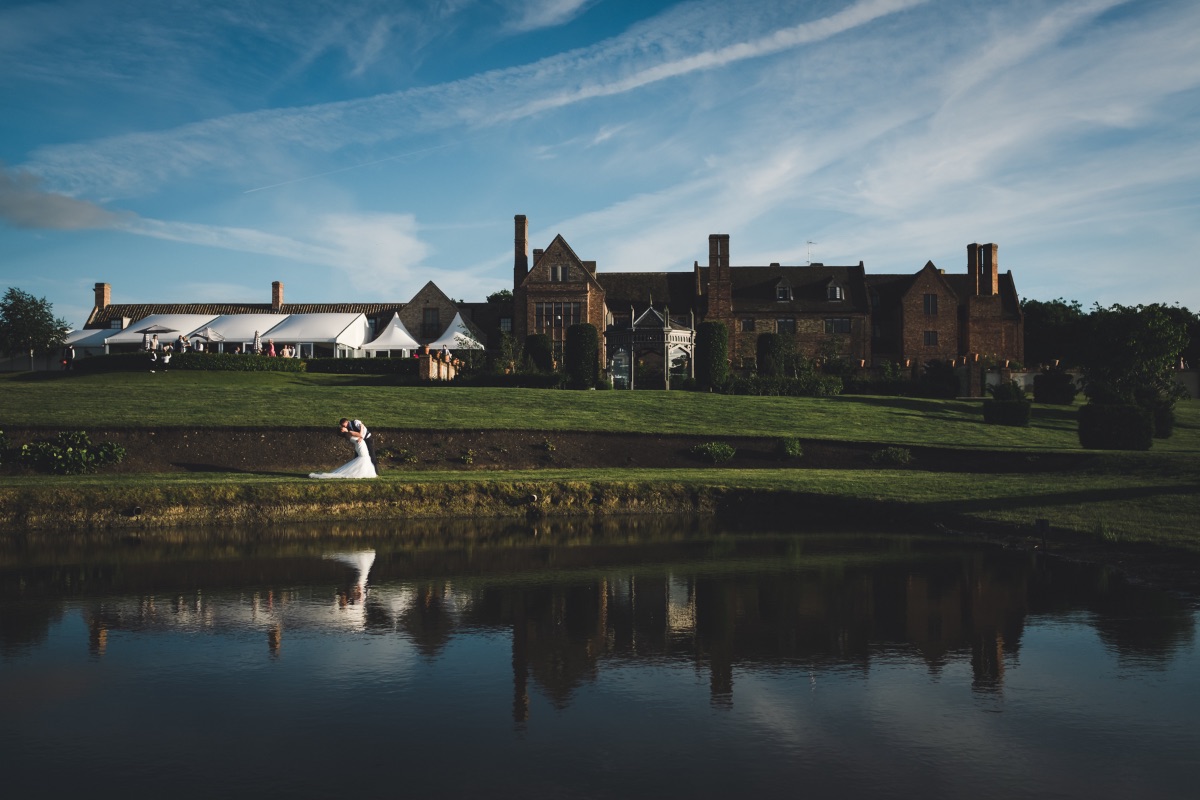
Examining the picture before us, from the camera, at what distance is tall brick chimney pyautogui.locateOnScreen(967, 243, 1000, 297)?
7388 cm

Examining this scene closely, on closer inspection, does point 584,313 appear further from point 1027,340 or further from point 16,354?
point 1027,340

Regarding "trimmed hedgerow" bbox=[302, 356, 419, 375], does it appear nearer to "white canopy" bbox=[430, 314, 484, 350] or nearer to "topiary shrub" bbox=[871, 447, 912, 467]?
"white canopy" bbox=[430, 314, 484, 350]

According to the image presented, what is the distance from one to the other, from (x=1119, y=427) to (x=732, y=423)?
13.6 metres

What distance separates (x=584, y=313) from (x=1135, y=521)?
49864mm

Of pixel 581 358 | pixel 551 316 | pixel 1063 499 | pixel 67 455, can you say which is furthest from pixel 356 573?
pixel 551 316

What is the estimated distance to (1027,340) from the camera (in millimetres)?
95250

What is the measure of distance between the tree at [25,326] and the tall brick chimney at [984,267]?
216 feet

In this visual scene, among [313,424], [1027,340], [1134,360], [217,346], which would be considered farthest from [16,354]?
[1027,340]

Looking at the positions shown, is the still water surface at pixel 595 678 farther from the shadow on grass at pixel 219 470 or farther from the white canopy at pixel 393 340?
the white canopy at pixel 393 340

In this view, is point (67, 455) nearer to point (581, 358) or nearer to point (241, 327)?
point (581, 358)

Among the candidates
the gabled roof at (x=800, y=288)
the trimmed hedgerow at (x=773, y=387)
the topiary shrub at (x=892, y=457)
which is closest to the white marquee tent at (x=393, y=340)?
the gabled roof at (x=800, y=288)

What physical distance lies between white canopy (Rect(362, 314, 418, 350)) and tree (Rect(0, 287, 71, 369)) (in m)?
20.5

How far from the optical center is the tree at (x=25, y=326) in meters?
62.0

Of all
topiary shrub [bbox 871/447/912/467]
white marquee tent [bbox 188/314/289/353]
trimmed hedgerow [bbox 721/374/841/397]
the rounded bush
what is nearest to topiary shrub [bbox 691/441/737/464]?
topiary shrub [bbox 871/447/912/467]
